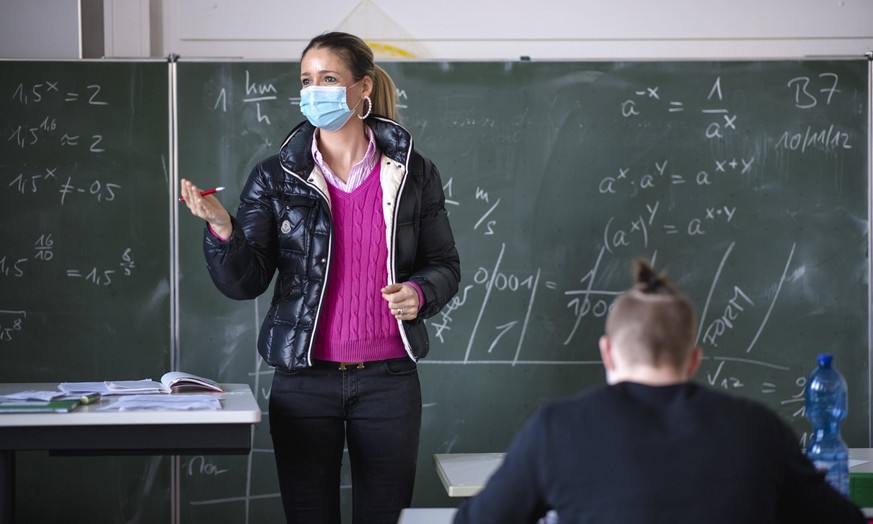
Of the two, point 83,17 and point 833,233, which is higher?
point 83,17

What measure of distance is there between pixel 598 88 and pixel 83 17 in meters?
2.07

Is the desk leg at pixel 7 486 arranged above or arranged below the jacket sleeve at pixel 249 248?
below

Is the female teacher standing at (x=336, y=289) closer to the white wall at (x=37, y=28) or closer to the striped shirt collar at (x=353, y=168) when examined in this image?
the striped shirt collar at (x=353, y=168)

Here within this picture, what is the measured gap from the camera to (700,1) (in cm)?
388

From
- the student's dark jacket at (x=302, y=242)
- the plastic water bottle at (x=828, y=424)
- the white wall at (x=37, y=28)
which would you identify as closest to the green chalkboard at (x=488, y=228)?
the white wall at (x=37, y=28)

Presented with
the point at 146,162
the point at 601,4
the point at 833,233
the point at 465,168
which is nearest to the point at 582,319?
the point at 465,168

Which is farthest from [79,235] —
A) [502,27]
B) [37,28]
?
[502,27]

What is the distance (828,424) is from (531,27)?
233 centimetres

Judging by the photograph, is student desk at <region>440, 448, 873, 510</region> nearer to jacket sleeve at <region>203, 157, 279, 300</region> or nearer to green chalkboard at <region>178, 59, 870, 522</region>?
jacket sleeve at <region>203, 157, 279, 300</region>

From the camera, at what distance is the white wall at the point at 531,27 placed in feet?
12.6

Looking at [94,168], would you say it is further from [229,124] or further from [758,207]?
[758,207]

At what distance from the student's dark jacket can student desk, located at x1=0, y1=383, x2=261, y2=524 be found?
0.65 feet

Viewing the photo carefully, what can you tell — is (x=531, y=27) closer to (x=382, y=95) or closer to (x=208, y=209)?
(x=382, y=95)

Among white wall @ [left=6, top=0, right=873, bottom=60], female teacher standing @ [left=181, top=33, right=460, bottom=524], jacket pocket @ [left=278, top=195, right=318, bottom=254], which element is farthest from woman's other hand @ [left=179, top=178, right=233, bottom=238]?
white wall @ [left=6, top=0, right=873, bottom=60]
